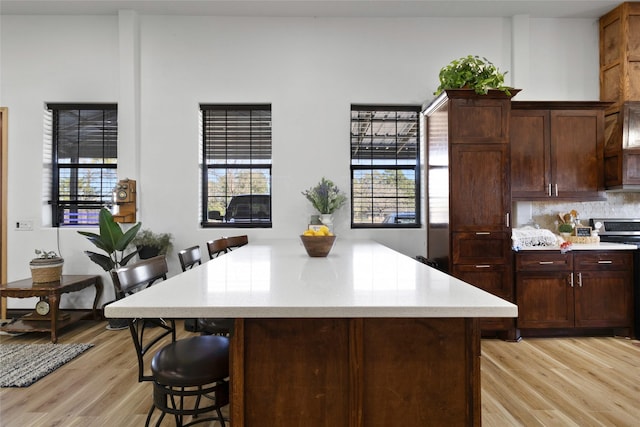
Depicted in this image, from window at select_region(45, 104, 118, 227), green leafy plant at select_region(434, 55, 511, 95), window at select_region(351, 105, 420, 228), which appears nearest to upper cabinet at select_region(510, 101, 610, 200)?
green leafy plant at select_region(434, 55, 511, 95)

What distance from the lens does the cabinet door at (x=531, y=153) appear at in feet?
11.7

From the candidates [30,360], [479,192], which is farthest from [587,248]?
[30,360]

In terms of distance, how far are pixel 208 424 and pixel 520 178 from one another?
3440mm

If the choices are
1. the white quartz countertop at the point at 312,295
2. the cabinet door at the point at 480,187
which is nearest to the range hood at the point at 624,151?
the cabinet door at the point at 480,187

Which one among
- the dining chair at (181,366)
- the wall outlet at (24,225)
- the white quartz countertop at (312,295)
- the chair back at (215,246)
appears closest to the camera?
the white quartz countertop at (312,295)

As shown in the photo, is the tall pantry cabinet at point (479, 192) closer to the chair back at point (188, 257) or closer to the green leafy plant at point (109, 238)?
the chair back at point (188, 257)

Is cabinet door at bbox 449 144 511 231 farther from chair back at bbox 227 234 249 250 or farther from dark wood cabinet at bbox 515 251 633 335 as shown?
chair back at bbox 227 234 249 250

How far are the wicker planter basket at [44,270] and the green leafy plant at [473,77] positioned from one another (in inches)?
164

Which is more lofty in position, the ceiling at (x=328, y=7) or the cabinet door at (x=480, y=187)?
the ceiling at (x=328, y=7)

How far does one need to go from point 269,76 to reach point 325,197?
4.96ft

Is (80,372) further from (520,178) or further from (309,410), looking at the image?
(520,178)

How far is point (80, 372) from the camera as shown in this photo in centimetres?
260

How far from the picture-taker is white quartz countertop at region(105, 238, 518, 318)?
1.08 meters

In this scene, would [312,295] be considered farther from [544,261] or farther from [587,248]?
[587,248]
